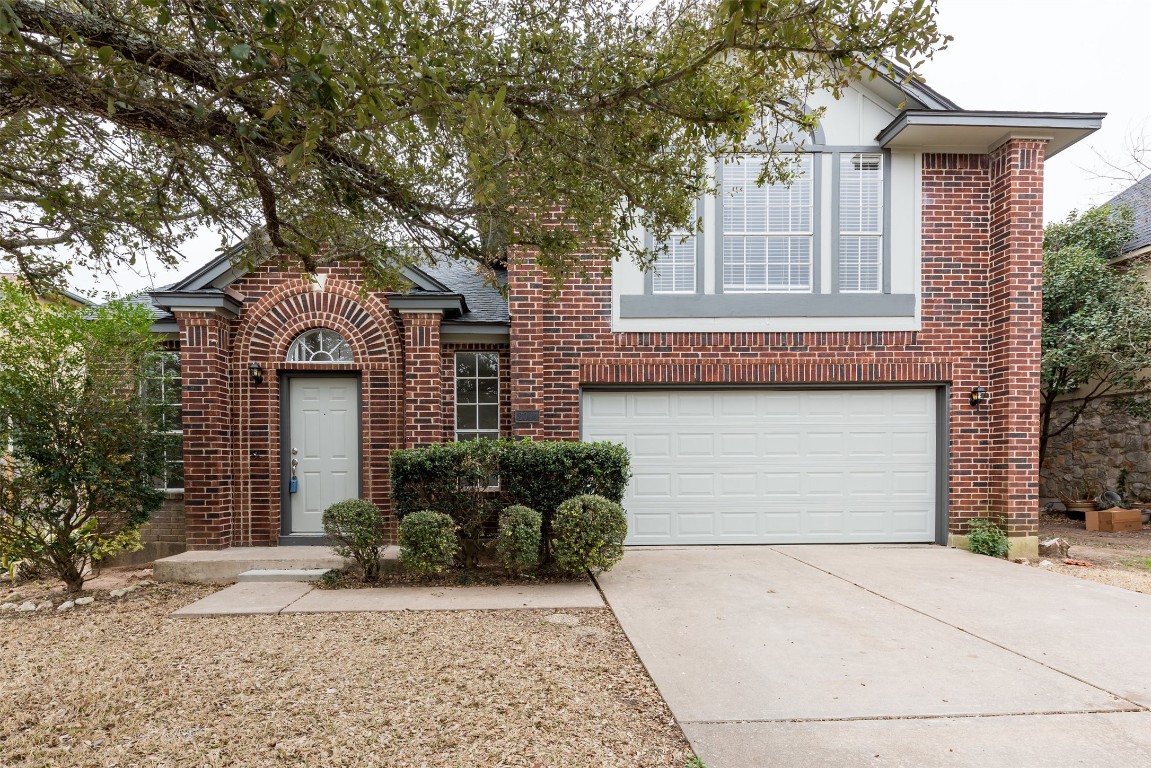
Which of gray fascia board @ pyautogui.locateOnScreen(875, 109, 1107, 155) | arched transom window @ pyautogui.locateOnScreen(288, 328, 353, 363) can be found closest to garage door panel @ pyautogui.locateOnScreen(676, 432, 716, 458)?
arched transom window @ pyautogui.locateOnScreen(288, 328, 353, 363)

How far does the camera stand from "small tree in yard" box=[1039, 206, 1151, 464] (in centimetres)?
872

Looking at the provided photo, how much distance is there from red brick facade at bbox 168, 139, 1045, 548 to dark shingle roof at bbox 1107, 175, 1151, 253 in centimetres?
407

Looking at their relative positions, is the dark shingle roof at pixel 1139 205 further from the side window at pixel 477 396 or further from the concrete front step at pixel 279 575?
the concrete front step at pixel 279 575

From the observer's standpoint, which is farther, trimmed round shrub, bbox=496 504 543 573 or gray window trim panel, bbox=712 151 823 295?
gray window trim panel, bbox=712 151 823 295

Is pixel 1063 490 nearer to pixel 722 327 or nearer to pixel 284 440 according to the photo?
pixel 722 327

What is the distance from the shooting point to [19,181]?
4340mm

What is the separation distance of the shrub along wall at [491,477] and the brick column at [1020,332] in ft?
16.1

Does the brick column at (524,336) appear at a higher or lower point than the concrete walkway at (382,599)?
higher

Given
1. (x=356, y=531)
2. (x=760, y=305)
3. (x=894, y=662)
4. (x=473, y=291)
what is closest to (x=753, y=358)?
(x=760, y=305)

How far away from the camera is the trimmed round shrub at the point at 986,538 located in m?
7.24

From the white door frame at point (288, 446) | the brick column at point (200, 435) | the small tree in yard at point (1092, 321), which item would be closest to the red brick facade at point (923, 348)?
the white door frame at point (288, 446)

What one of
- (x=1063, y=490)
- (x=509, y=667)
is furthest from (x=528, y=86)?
(x=1063, y=490)

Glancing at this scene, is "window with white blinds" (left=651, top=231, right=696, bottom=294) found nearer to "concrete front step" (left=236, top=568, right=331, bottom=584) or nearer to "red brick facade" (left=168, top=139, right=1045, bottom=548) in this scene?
"red brick facade" (left=168, top=139, right=1045, bottom=548)

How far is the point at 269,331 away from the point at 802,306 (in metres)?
6.47
